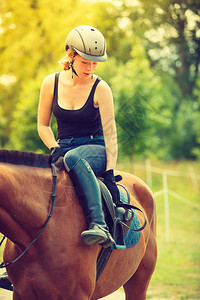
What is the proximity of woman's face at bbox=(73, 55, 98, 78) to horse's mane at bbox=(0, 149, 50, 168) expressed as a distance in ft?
2.23

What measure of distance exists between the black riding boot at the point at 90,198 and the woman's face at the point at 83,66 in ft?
2.11

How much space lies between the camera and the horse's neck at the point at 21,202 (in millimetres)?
2664

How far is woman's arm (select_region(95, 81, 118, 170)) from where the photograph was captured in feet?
10.6

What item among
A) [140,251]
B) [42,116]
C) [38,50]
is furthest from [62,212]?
[38,50]

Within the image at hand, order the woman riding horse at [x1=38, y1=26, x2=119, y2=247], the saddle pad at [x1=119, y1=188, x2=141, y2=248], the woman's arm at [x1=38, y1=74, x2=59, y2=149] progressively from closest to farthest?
the woman riding horse at [x1=38, y1=26, x2=119, y2=247] < the woman's arm at [x1=38, y1=74, x2=59, y2=149] < the saddle pad at [x1=119, y1=188, x2=141, y2=248]

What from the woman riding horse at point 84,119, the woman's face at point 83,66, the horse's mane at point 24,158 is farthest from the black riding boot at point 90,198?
the woman's face at point 83,66

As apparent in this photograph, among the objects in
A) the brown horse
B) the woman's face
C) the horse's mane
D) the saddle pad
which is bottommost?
the saddle pad

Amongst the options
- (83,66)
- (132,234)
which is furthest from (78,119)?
(132,234)

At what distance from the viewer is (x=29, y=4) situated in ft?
65.0

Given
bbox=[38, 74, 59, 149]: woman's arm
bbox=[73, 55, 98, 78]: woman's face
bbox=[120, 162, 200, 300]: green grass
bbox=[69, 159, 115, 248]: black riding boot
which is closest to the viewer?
bbox=[69, 159, 115, 248]: black riding boot

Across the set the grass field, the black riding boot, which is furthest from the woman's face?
the grass field

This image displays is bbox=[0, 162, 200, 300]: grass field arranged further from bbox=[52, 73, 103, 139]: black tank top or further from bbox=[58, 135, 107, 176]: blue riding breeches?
bbox=[52, 73, 103, 139]: black tank top

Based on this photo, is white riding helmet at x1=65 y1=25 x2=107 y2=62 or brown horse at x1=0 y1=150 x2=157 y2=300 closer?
brown horse at x1=0 y1=150 x2=157 y2=300

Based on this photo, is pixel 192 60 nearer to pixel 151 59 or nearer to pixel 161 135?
pixel 151 59
